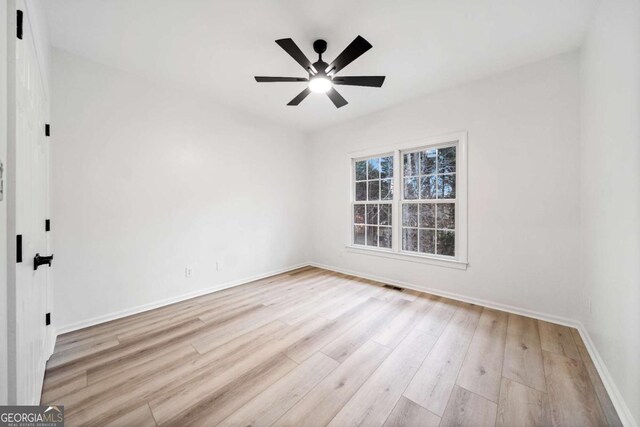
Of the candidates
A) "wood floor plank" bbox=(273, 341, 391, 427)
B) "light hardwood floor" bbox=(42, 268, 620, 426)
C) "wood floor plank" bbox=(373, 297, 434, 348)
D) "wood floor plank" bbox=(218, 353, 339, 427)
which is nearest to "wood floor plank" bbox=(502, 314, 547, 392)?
"light hardwood floor" bbox=(42, 268, 620, 426)

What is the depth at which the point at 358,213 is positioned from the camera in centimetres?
424

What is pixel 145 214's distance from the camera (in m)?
2.78

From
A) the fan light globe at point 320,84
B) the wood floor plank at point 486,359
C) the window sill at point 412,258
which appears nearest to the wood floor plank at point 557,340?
the wood floor plank at point 486,359

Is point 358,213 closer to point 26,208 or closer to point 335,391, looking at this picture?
point 335,391

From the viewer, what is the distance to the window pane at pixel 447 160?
3.14 meters

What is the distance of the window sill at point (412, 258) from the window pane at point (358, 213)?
485 millimetres

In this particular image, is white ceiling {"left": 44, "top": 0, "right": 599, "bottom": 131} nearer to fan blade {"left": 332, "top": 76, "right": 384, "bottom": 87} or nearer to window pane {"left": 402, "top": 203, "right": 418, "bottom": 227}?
fan blade {"left": 332, "top": 76, "right": 384, "bottom": 87}

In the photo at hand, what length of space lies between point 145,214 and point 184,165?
0.77 m

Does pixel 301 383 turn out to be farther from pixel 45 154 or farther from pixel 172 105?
pixel 172 105

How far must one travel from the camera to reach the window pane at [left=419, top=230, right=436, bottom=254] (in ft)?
10.9

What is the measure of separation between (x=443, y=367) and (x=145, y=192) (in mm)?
3470

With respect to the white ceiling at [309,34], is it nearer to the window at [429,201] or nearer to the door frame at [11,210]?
the window at [429,201]

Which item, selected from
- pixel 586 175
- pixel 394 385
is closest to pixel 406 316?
pixel 394 385

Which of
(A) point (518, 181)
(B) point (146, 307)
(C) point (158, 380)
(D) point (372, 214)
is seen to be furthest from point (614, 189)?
(B) point (146, 307)
